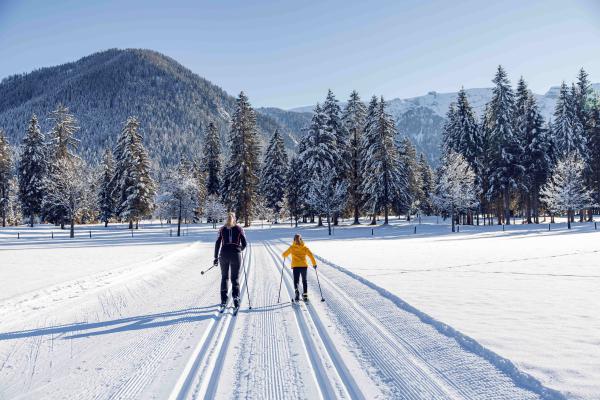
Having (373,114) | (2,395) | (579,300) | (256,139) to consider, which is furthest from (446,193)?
(2,395)

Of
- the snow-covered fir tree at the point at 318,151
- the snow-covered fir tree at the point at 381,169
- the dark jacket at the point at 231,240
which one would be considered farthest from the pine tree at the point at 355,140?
the dark jacket at the point at 231,240

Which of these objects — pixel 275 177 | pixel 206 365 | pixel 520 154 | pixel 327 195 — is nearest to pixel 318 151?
pixel 327 195

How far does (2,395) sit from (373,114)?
47057mm

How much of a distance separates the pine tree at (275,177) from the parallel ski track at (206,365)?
5680 cm

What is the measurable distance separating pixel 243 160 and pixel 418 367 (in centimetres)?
4899

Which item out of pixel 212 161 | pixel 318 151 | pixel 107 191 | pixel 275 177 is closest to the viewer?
pixel 318 151

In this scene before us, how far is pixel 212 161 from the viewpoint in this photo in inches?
2606

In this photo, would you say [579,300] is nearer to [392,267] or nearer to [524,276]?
[524,276]

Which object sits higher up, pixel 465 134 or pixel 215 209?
pixel 465 134

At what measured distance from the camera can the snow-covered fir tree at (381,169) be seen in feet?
144

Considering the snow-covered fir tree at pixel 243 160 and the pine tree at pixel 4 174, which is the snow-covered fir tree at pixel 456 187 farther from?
the pine tree at pixel 4 174

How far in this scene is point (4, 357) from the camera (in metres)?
5.48

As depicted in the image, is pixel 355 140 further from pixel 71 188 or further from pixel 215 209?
pixel 71 188

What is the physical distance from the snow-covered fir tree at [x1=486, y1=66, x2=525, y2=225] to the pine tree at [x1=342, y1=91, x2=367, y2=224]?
16349 millimetres
